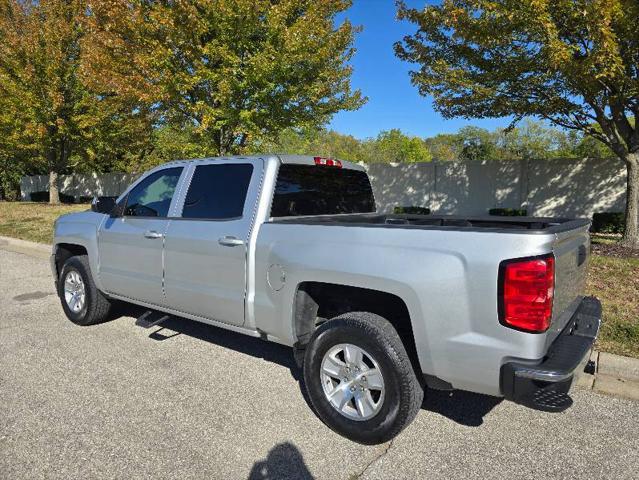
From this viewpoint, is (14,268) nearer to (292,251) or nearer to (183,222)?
(183,222)

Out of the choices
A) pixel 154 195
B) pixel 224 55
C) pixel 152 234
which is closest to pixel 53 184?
pixel 224 55

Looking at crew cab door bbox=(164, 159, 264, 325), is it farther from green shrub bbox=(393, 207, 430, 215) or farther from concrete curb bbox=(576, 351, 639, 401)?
green shrub bbox=(393, 207, 430, 215)

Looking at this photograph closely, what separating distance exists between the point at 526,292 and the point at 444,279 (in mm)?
421

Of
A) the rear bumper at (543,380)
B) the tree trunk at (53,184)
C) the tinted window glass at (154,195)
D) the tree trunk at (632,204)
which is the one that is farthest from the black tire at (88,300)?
the tree trunk at (53,184)

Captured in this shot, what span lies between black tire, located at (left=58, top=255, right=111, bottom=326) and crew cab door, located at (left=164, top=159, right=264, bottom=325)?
141 cm

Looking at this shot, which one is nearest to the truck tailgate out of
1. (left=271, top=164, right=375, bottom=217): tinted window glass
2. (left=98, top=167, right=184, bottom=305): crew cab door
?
(left=271, top=164, right=375, bottom=217): tinted window glass

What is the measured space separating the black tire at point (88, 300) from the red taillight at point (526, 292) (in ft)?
14.4

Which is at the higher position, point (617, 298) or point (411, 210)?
point (411, 210)

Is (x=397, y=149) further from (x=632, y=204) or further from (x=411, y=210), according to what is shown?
(x=632, y=204)

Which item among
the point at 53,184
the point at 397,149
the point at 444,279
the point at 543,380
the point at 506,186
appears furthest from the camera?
the point at 397,149

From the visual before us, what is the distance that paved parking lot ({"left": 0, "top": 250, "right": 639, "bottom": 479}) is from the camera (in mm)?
2693

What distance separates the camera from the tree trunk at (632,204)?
30.4ft

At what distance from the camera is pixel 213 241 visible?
3.75 metres

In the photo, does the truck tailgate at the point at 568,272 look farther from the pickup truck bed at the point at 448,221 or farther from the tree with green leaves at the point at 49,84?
the tree with green leaves at the point at 49,84
